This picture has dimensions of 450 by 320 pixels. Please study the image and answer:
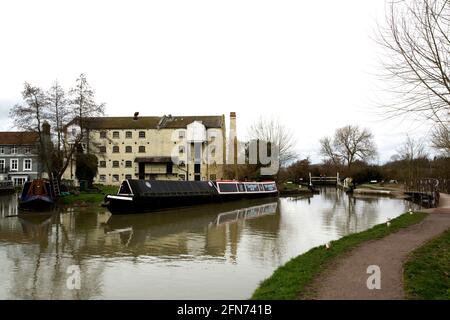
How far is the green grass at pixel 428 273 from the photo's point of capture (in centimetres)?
595

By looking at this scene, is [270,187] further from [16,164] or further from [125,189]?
[16,164]

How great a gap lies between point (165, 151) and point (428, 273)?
42.9 m

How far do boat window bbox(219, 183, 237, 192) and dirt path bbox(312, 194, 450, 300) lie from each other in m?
20.5

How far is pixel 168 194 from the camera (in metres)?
25.3

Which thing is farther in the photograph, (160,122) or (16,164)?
(16,164)

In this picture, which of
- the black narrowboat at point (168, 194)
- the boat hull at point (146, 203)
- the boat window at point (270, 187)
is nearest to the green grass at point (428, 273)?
the boat hull at point (146, 203)

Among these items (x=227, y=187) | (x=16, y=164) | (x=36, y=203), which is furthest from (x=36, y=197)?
(x=16, y=164)

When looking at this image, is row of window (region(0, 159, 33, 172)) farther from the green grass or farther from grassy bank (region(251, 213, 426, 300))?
the green grass

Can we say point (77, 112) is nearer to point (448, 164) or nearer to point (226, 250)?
point (226, 250)

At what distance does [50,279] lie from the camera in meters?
8.35

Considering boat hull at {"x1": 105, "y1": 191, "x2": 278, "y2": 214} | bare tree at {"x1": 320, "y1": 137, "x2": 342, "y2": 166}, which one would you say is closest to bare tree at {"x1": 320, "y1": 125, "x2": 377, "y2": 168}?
bare tree at {"x1": 320, "y1": 137, "x2": 342, "y2": 166}

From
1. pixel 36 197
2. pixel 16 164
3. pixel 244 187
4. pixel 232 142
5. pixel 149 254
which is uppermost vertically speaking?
pixel 232 142

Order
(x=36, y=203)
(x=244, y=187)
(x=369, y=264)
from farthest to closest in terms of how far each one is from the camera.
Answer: (x=244, y=187), (x=36, y=203), (x=369, y=264)

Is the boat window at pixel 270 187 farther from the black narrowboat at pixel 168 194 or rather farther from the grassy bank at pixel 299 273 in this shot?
the grassy bank at pixel 299 273
